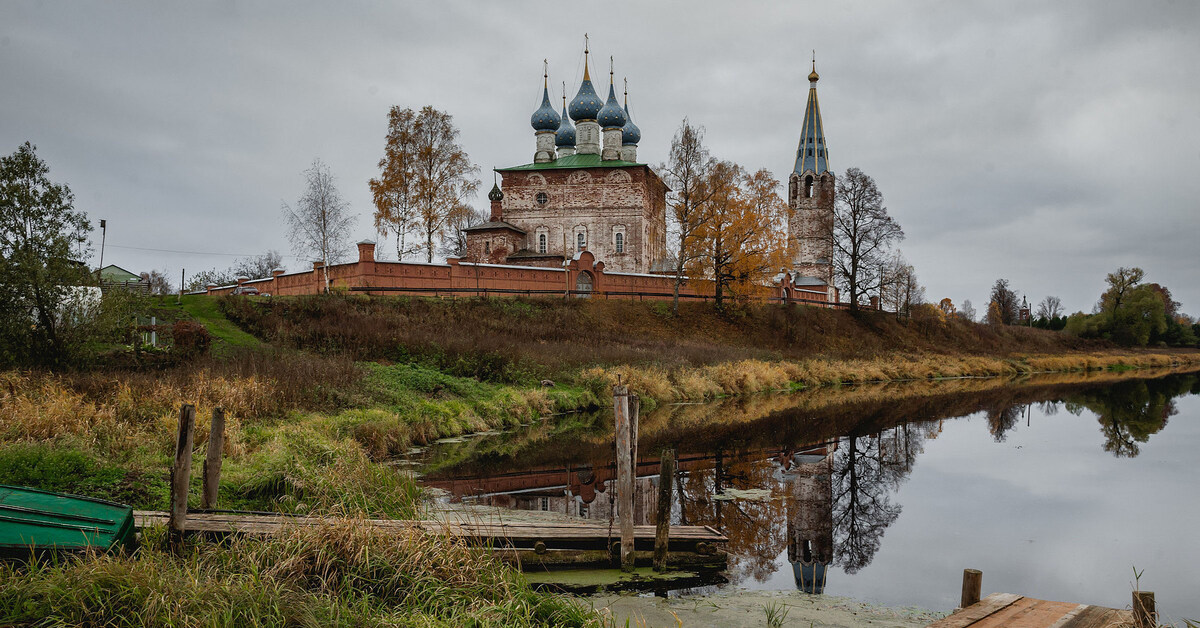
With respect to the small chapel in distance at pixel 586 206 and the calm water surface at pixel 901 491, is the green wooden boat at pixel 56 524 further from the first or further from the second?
the small chapel in distance at pixel 586 206

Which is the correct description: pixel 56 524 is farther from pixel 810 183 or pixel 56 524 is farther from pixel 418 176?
pixel 810 183

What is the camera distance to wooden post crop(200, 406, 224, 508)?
253 inches

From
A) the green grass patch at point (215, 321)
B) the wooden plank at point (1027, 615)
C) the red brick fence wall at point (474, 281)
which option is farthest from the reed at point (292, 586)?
the red brick fence wall at point (474, 281)

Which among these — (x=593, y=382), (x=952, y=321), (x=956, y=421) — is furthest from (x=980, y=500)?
(x=952, y=321)

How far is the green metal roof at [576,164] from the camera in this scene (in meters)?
40.7

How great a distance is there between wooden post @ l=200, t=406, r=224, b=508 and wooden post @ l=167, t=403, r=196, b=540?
2.27ft

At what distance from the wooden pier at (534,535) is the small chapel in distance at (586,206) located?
32170 millimetres

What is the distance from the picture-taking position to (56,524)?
16.8 ft

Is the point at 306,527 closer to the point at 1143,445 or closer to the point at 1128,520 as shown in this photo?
the point at 1128,520

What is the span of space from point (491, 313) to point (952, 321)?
104 feet

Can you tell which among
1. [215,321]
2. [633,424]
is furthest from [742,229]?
[633,424]

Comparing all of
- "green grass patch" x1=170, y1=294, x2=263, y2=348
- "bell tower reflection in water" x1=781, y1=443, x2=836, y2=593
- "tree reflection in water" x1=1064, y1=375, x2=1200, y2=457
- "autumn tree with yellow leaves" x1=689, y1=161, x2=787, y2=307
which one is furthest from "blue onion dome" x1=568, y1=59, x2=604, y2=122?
"bell tower reflection in water" x1=781, y1=443, x2=836, y2=593

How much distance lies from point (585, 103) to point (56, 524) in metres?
41.1

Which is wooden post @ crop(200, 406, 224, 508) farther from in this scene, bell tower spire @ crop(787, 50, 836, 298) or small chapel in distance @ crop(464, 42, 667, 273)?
bell tower spire @ crop(787, 50, 836, 298)
